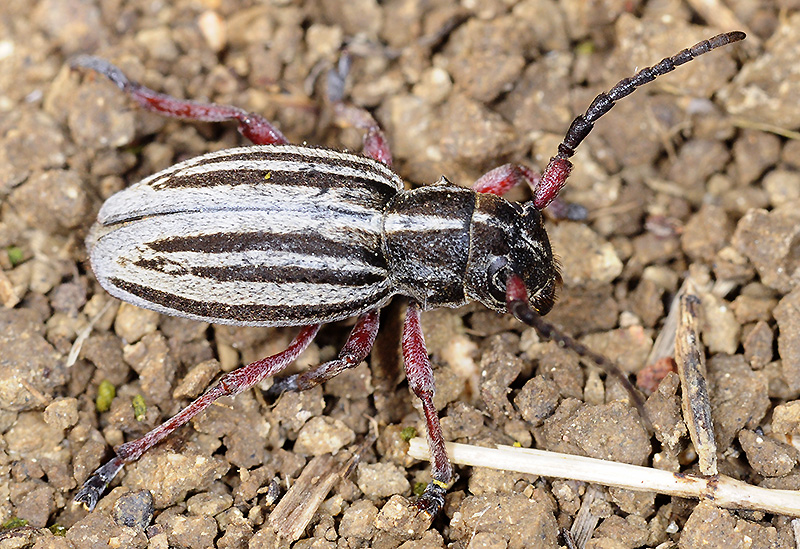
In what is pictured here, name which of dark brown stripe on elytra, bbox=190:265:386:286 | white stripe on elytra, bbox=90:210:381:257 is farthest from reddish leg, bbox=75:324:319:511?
white stripe on elytra, bbox=90:210:381:257

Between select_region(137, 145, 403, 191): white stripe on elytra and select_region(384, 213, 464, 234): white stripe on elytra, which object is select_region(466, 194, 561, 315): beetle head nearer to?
select_region(384, 213, 464, 234): white stripe on elytra

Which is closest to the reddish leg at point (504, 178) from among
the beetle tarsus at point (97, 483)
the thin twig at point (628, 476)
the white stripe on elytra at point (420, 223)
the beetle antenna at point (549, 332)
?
the white stripe on elytra at point (420, 223)

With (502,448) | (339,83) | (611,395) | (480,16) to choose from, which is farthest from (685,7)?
(502,448)

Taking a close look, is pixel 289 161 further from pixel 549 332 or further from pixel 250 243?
pixel 549 332

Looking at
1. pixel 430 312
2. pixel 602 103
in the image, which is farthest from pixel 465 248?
pixel 602 103

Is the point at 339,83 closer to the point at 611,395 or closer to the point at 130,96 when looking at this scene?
the point at 130,96

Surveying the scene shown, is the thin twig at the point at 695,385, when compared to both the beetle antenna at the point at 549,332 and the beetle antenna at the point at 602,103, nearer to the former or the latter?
the beetle antenna at the point at 549,332
